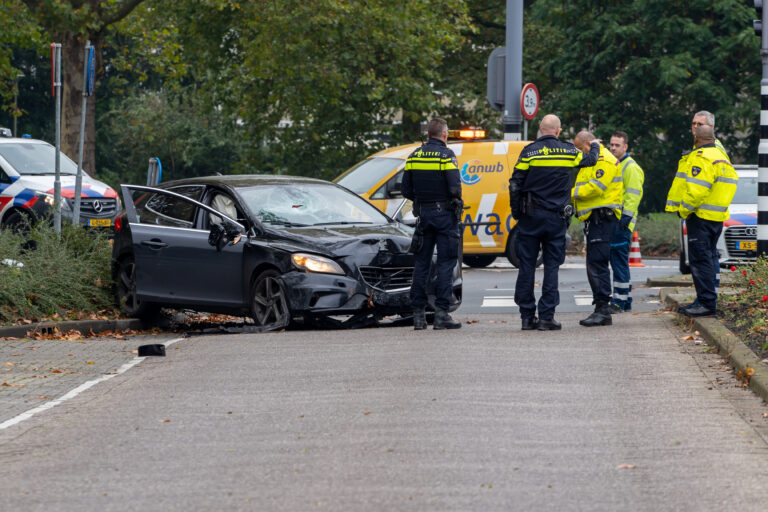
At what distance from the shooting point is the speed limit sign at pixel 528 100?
830 inches

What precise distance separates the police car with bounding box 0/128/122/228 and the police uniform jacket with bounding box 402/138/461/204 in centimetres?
911

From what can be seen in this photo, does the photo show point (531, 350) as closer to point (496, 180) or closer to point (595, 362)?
point (595, 362)

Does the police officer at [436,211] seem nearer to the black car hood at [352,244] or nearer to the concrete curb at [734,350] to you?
the black car hood at [352,244]

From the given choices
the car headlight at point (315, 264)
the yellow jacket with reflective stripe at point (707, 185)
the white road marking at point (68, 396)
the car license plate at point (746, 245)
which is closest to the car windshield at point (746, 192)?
the car license plate at point (746, 245)

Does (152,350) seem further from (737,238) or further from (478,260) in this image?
(478,260)

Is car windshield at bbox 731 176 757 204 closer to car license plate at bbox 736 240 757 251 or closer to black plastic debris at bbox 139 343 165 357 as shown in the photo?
car license plate at bbox 736 240 757 251

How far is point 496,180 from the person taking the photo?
19.4 m

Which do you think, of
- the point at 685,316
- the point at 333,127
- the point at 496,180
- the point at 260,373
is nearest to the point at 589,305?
the point at 685,316

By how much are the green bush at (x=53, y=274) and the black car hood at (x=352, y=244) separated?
8.18 feet

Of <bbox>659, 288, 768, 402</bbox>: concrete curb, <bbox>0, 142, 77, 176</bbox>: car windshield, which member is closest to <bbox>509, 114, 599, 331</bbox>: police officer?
<bbox>659, 288, 768, 402</bbox>: concrete curb

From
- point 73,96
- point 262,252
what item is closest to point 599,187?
point 262,252

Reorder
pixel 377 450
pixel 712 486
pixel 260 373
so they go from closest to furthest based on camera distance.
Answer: pixel 712 486 < pixel 377 450 < pixel 260 373

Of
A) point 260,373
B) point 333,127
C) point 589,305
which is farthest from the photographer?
point 333,127

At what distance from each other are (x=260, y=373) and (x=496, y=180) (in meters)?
10.7
